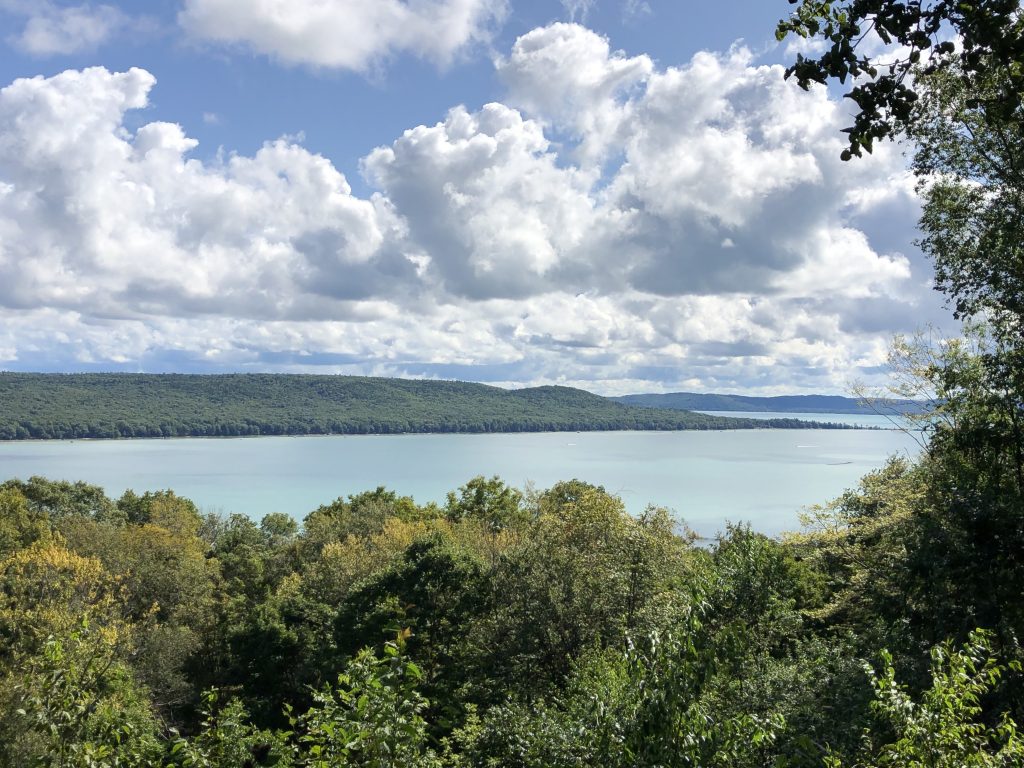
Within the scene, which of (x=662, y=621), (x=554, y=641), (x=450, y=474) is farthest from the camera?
(x=450, y=474)

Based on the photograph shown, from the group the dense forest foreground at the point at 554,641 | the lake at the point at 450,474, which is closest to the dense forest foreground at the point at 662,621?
the dense forest foreground at the point at 554,641

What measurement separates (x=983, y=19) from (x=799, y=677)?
37.5ft

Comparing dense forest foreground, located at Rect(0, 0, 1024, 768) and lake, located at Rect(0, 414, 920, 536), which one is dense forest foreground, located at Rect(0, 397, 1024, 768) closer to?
dense forest foreground, located at Rect(0, 0, 1024, 768)

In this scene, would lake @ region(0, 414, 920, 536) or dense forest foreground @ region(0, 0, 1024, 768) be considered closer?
dense forest foreground @ region(0, 0, 1024, 768)

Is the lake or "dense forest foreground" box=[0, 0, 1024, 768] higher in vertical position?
"dense forest foreground" box=[0, 0, 1024, 768]

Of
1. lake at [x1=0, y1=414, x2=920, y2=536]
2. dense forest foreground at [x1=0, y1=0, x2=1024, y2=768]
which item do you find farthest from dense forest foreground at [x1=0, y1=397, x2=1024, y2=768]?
lake at [x1=0, y1=414, x2=920, y2=536]

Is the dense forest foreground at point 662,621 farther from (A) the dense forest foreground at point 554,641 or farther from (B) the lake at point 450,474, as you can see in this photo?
(B) the lake at point 450,474

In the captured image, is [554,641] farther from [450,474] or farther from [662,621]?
[450,474]

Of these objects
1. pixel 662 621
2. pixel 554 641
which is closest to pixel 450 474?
pixel 554 641

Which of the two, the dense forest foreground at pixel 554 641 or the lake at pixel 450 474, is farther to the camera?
the lake at pixel 450 474

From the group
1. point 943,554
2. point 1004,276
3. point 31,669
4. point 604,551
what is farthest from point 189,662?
point 1004,276

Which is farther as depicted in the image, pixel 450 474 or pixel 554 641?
pixel 450 474

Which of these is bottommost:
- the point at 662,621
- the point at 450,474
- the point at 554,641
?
the point at 450,474

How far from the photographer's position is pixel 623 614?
64.1ft
